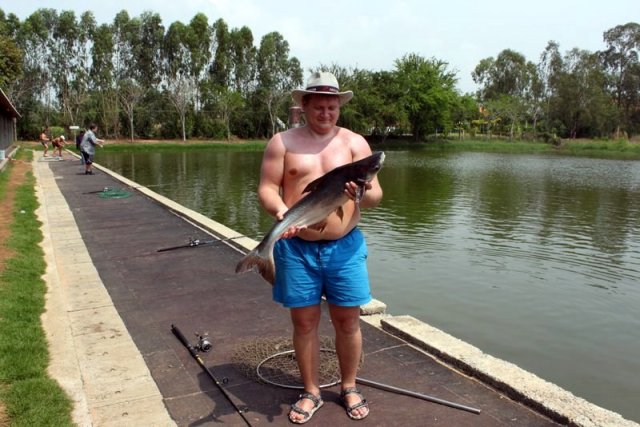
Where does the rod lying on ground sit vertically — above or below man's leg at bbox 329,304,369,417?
below

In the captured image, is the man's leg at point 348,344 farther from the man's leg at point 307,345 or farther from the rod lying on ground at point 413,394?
the rod lying on ground at point 413,394

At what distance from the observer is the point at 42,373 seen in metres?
4.23

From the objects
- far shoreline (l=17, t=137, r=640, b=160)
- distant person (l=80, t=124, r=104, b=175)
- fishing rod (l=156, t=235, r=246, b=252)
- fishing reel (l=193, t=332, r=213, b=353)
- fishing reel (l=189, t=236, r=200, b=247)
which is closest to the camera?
fishing reel (l=193, t=332, r=213, b=353)

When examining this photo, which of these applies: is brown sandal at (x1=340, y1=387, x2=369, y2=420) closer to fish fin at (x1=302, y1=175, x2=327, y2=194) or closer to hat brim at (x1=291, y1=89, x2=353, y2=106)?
fish fin at (x1=302, y1=175, x2=327, y2=194)

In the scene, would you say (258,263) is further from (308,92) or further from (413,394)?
(413,394)

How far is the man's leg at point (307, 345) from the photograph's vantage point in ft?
12.2

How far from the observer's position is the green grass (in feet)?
12.0

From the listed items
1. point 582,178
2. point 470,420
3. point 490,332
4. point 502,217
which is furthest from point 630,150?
point 470,420

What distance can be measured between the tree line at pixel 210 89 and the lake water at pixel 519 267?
4336 centimetres

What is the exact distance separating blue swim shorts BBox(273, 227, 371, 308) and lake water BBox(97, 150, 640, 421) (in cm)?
372

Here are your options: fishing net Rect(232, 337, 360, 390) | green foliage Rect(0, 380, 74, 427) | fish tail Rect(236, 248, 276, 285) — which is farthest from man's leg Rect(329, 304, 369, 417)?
green foliage Rect(0, 380, 74, 427)

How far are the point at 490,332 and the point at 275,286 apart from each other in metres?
4.69

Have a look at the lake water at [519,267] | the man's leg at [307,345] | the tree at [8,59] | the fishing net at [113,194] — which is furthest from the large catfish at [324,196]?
the tree at [8,59]

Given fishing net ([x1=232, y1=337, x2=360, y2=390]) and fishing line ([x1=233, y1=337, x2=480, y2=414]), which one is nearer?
fishing line ([x1=233, y1=337, x2=480, y2=414])
